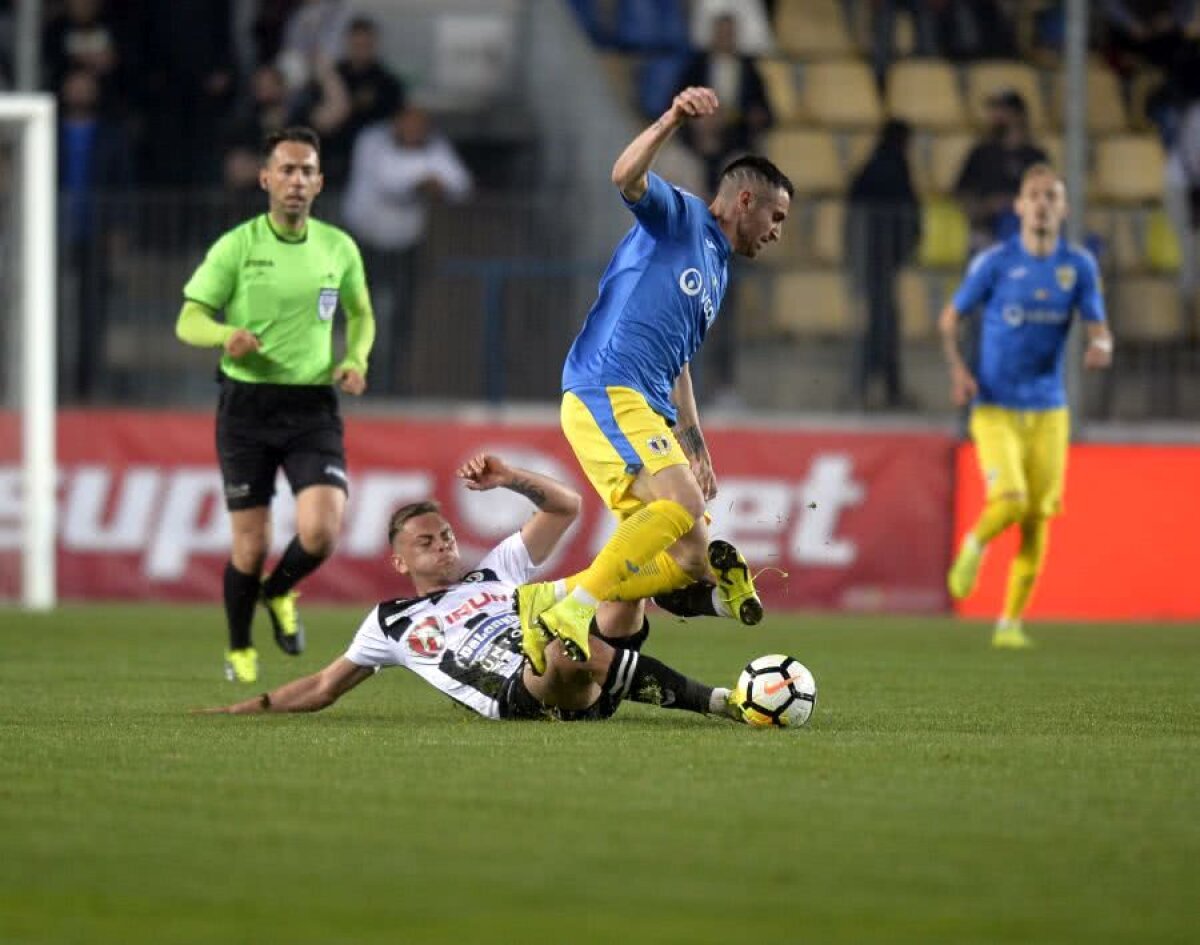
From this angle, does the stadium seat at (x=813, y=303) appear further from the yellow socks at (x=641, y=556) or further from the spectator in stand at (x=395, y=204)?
the yellow socks at (x=641, y=556)

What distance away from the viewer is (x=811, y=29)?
21141 millimetres

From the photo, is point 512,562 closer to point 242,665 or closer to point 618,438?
point 618,438

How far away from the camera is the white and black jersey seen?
8141 mm

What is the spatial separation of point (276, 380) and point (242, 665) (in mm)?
1249

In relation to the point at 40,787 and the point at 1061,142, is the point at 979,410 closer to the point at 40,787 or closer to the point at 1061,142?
the point at 1061,142

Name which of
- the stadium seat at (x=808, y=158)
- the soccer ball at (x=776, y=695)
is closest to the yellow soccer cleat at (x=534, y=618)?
the soccer ball at (x=776, y=695)

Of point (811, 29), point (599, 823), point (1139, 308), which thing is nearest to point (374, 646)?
point (599, 823)

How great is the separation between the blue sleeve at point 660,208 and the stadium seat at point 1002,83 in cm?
1283

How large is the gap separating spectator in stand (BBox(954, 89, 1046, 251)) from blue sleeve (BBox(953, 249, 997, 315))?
3.97m

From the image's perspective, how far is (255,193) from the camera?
17.3 meters

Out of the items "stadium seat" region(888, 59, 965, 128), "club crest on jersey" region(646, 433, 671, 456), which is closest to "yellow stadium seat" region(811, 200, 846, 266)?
"stadium seat" region(888, 59, 965, 128)

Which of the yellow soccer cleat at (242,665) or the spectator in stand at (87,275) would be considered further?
the spectator in stand at (87,275)

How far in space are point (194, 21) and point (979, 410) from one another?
8.39 m

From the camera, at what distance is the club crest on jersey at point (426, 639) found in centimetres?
815
